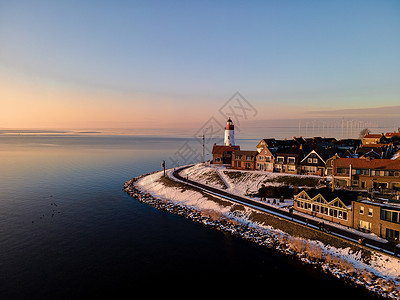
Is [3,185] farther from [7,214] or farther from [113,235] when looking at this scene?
[113,235]

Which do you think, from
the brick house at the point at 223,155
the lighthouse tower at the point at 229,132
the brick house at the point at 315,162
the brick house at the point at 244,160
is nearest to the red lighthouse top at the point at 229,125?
the lighthouse tower at the point at 229,132

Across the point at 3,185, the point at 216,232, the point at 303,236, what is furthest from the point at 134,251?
the point at 3,185

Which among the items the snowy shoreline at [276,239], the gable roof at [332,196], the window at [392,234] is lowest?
the snowy shoreline at [276,239]

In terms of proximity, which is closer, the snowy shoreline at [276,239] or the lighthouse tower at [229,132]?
Result: the snowy shoreline at [276,239]

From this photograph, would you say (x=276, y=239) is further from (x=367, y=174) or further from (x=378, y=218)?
(x=367, y=174)

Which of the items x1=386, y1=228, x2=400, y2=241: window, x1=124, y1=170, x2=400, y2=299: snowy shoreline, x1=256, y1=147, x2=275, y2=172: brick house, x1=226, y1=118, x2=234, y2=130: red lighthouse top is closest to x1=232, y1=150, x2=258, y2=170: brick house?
x1=256, y1=147, x2=275, y2=172: brick house

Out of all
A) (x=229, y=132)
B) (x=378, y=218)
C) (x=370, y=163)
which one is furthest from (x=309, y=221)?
(x=229, y=132)

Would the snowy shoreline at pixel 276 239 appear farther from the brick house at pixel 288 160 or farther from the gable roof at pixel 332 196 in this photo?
the brick house at pixel 288 160
